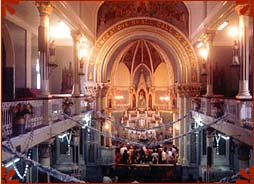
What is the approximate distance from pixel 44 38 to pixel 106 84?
989 centimetres

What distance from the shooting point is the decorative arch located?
56.5 ft

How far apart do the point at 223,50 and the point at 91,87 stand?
6383 mm

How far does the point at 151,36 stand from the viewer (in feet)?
58.4

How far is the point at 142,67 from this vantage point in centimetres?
2552

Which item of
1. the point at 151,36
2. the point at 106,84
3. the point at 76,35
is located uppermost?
the point at 151,36

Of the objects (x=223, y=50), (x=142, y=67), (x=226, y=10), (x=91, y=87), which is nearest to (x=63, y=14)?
(x=226, y=10)

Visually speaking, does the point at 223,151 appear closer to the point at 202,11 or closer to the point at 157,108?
the point at 202,11

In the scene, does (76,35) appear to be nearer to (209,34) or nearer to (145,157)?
(209,34)

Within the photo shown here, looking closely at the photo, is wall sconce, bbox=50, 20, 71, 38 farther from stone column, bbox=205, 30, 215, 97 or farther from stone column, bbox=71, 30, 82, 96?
stone column, bbox=205, 30, 215, 97

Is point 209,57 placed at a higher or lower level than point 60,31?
lower

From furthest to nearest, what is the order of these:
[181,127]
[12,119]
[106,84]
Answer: [106,84], [181,127], [12,119]

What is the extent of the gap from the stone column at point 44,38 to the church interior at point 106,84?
2 centimetres

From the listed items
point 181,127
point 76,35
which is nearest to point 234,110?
point 76,35

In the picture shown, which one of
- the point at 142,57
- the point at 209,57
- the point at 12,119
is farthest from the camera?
the point at 142,57
